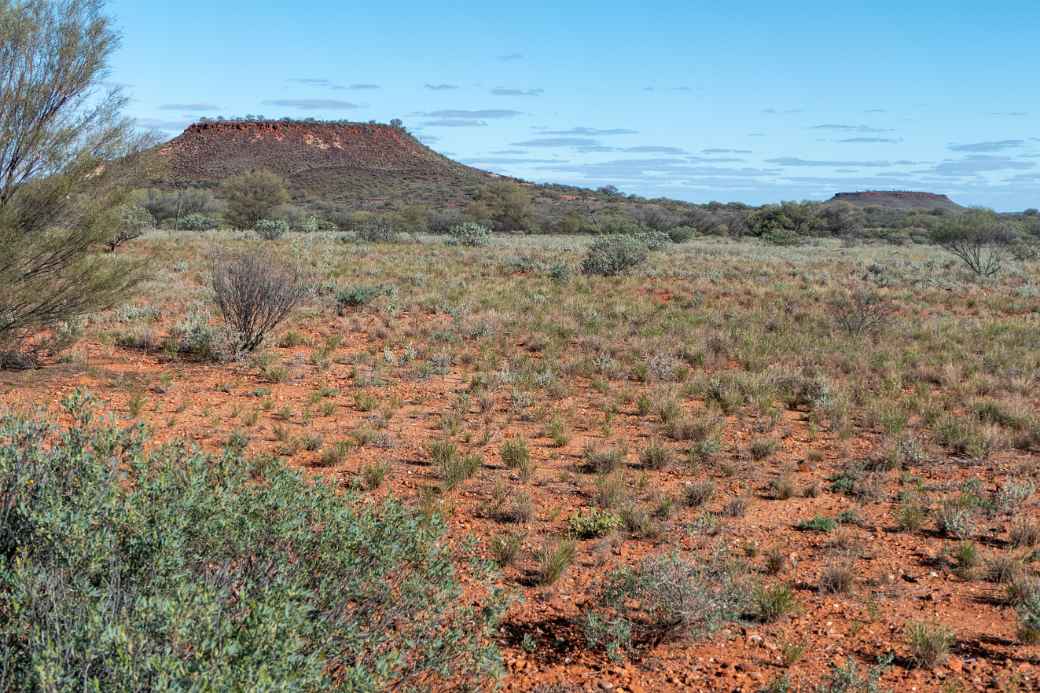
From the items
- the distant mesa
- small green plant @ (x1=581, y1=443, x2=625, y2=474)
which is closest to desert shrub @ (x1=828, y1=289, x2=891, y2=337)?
small green plant @ (x1=581, y1=443, x2=625, y2=474)

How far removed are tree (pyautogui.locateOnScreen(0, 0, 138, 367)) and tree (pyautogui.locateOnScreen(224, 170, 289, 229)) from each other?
33.4 meters

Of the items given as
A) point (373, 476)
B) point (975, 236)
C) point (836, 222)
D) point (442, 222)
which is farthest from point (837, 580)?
point (836, 222)

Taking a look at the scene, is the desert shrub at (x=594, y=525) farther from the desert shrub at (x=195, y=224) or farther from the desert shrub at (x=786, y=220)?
the desert shrub at (x=786, y=220)

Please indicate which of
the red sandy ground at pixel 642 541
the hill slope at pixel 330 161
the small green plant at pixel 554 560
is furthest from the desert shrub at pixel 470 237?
the hill slope at pixel 330 161

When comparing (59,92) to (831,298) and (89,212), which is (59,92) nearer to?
(89,212)

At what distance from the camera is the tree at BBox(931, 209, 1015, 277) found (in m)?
26.6

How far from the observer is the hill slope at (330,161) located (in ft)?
230

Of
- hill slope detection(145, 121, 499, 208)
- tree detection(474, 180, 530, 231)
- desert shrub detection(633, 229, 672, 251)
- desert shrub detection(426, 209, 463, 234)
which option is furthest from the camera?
hill slope detection(145, 121, 499, 208)

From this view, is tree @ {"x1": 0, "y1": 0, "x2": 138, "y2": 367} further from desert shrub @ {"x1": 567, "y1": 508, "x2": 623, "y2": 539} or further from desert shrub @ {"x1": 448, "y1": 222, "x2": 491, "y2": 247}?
desert shrub @ {"x1": 448, "y1": 222, "x2": 491, "y2": 247}

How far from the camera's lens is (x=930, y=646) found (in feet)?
14.6

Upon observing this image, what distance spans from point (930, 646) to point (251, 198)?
42712 millimetres

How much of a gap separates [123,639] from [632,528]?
460cm

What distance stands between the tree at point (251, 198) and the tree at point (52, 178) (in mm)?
33376

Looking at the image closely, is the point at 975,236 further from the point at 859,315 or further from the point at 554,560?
the point at 554,560
